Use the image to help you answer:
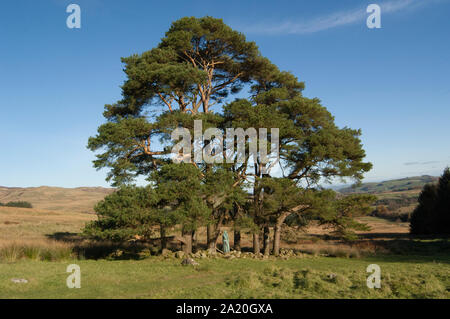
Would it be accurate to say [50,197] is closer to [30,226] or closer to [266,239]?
[30,226]

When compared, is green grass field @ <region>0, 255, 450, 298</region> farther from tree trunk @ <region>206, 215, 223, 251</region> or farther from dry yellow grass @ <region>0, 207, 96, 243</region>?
dry yellow grass @ <region>0, 207, 96, 243</region>

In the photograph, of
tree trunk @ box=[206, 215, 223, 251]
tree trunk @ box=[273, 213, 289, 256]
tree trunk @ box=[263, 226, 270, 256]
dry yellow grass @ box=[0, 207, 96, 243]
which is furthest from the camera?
dry yellow grass @ box=[0, 207, 96, 243]

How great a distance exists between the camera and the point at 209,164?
17297 mm

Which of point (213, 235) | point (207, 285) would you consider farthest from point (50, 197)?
point (207, 285)

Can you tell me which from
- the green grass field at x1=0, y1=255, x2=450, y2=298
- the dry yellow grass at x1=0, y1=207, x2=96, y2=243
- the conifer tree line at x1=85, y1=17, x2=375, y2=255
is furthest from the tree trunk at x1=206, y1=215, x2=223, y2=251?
the dry yellow grass at x1=0, y1=207, x2=96, y2=243

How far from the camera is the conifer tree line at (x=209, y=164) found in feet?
47.6

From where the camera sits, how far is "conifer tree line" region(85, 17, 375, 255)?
1450 centimetres

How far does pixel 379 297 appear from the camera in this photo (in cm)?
777

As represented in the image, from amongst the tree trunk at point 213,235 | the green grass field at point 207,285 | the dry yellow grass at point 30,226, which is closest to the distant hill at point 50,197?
the dry yellow grass at point 30,226

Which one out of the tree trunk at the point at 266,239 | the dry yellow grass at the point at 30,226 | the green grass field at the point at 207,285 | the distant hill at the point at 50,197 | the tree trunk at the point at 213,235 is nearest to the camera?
the green grass field at the point at 207,285

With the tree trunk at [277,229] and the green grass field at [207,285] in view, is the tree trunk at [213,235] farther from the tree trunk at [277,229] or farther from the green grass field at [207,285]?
the green grass field at [207,285]
